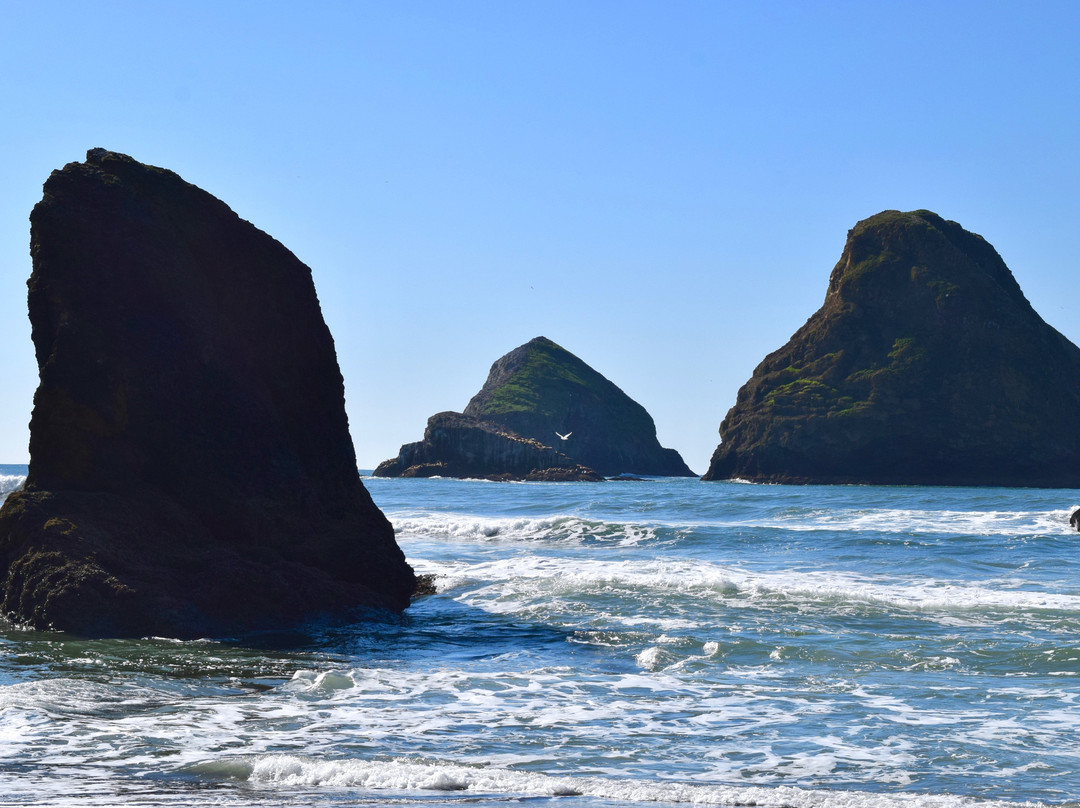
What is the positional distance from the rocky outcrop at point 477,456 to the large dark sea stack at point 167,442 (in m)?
92.2

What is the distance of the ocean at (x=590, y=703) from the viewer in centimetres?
659

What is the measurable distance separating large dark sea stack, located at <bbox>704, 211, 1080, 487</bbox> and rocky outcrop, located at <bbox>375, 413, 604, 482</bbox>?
700 inches

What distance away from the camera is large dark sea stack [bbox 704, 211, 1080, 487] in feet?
296

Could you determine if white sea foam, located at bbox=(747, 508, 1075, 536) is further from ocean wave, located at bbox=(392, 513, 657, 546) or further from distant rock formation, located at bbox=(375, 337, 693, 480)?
distant rock formation, located at bbox=(375, 337, 693, 480)

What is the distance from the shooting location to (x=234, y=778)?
261 inches

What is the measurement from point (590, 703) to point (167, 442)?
6585 mm

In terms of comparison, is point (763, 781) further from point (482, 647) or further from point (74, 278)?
point (74, 278)

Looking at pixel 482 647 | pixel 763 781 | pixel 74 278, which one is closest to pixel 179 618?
pixel 482 647

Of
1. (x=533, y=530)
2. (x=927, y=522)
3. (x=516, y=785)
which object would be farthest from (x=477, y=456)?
(x=516, y=785)

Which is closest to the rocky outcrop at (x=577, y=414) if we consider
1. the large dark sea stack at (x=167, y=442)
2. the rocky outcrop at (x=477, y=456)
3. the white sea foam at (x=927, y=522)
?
the rocky outcrop at (x=477, y=456)

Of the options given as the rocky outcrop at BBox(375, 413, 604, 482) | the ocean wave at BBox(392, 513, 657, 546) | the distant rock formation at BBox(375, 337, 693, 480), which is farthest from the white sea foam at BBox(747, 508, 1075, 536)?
the distant rock formation at BBox(375, 337, 693, 480)

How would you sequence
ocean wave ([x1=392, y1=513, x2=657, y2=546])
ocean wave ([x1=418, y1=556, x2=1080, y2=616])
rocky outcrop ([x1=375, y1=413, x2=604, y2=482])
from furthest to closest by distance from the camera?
1. rocky outcrop ([x1=375, y1=413, x2=604, y2=482])
2. ocean wave ([x1=392, y1=513, x2=657, y2=546])
3. ocean wave ([x1=418, y1=556, x2=1080, y2=616])

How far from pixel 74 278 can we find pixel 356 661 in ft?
19.4

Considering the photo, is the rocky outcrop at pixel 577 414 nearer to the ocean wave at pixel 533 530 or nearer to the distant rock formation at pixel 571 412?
the distant rock formation at pixel 571 412
